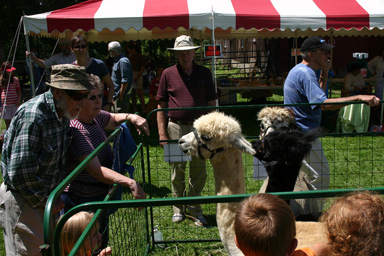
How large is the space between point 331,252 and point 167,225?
2.97 m

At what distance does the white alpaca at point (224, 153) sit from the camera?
2.64m

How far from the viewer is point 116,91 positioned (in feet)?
23.8

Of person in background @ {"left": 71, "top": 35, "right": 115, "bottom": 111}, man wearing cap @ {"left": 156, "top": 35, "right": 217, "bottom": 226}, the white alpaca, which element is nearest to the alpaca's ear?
the white alpaca

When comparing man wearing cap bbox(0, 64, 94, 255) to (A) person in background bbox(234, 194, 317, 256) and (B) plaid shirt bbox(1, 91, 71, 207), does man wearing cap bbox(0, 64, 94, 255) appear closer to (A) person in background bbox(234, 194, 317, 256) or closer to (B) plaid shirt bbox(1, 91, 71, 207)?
(B) plaid shirt bbox(1, 91, 71, 207)

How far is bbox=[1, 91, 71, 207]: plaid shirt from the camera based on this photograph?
203 centimetres

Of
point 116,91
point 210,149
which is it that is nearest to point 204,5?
point 116,91

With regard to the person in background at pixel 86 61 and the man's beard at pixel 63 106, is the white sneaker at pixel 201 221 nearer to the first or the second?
the man's beard at pixel 63 106

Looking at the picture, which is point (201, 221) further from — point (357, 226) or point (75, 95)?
point (357, 226)

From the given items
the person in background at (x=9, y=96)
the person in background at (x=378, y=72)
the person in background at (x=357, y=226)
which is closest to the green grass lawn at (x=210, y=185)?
the person in background at (x=357, y=226)

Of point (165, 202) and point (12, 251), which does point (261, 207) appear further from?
point (12, 251)

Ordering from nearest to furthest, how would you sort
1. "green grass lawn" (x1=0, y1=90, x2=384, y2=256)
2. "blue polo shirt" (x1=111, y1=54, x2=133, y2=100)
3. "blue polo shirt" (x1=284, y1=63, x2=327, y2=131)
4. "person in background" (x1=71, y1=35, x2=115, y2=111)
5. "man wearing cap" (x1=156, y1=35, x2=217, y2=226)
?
"blue polo shirt" (x1=284, y1=63, x2=327, y2=131)
"green grass lawn" (x1=0, y1=90, x2=384, y2=256)
"man wearing cap" (x1=156, y1=35, x2=217, y2=226)
"person in background" (x1=71, y1=35, x2=115, y2=111)
"blue polo shirt" (x1=111, y1=54, x2=133, y2=100)

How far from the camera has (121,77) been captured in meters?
7.22

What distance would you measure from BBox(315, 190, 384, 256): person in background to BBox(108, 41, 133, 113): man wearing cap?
6161 millimetres

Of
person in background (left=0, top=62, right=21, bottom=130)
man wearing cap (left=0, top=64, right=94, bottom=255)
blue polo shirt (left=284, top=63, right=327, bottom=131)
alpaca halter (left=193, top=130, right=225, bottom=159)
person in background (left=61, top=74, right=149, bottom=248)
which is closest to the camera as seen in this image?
man wearing cap (left=0, top=64, right=94, bottom=255)
